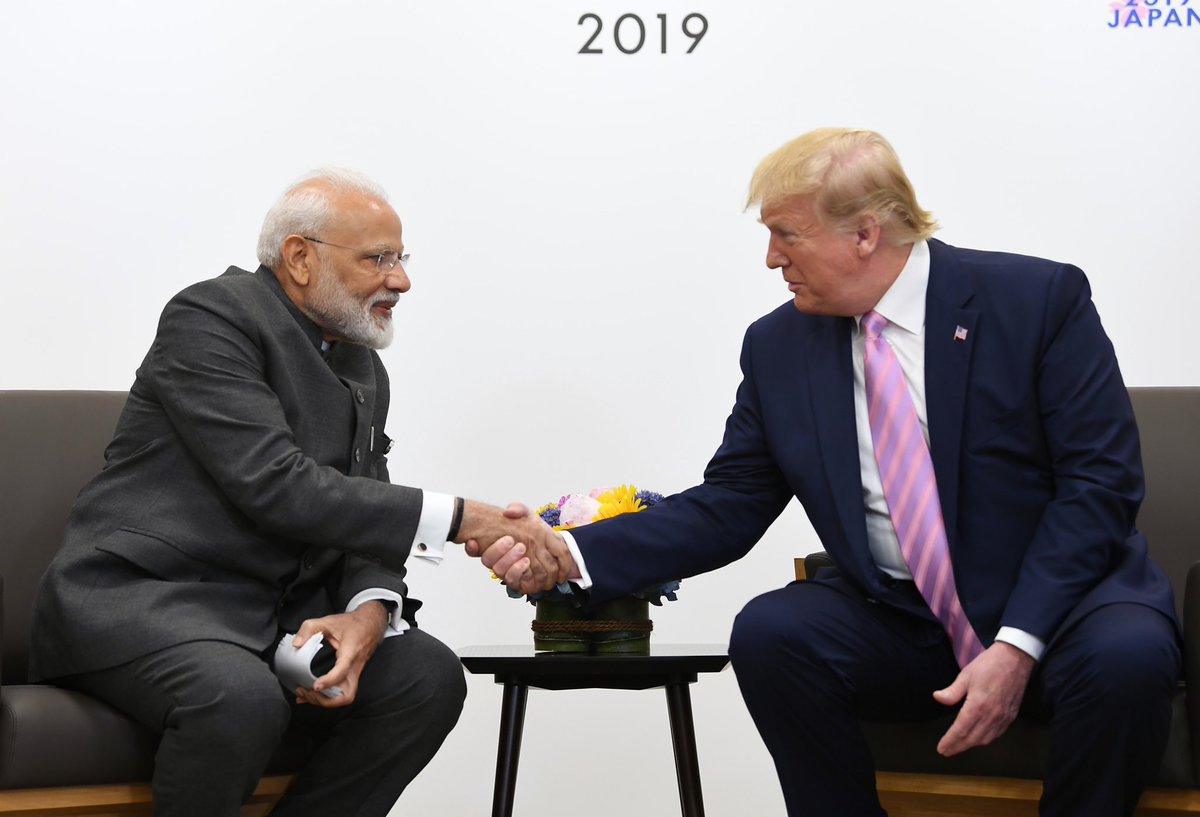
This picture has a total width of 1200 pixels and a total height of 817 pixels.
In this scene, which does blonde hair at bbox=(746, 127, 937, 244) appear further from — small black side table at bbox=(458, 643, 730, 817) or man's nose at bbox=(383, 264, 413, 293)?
small black side table at bbox=(458, 643, 730, 817)

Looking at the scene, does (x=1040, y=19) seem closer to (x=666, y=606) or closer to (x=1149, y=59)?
(x=1149, y=59)

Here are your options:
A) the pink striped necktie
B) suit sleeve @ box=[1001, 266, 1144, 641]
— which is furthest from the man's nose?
suit sleeve @ box=[1001, 266, 1144, 641]

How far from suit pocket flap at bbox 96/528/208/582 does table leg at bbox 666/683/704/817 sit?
943mm

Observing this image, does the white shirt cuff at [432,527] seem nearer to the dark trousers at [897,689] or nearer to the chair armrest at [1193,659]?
the dark trousers at [897,689]

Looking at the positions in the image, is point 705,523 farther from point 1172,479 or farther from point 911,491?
point 1172,479

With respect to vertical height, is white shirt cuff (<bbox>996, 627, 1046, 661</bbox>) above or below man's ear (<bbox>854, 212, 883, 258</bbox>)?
below

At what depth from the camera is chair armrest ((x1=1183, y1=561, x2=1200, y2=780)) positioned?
2092mm

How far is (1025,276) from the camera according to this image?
243cm

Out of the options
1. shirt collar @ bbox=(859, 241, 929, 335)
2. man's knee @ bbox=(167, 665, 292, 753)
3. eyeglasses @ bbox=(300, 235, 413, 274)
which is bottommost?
man's knee @ bbox=(167, 665, 292, 753)

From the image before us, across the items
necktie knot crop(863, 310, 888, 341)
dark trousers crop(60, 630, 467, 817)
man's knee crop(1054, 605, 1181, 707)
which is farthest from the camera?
necktie knot crop(863, 310, 888, 341)

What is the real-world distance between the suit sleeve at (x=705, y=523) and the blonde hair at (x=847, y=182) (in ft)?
1.10

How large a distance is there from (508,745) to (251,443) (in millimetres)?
802

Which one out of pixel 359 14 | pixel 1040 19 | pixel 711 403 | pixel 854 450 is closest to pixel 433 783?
pixel 711 403

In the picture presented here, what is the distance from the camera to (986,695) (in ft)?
6.95
